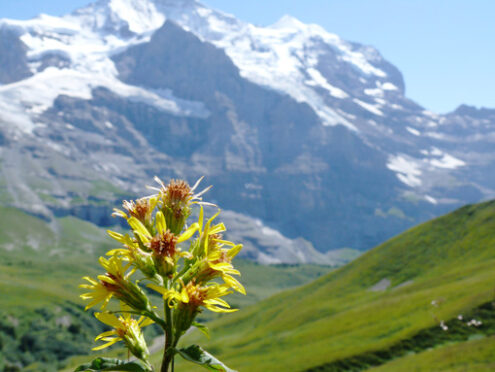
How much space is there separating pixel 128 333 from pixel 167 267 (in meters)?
1.29

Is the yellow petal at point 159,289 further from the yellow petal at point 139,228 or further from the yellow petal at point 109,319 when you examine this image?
the yellow petal at point 109,319

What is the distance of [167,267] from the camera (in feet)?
16.1

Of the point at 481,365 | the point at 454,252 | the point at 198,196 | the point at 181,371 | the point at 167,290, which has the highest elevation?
the point at 454,252

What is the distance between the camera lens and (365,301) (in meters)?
145

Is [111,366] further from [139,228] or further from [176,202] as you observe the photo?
[176,202]

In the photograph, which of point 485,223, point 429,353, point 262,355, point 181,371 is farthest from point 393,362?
point 485,223

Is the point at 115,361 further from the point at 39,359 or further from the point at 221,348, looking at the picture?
the point at 39,359

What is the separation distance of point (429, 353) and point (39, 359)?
171482mm

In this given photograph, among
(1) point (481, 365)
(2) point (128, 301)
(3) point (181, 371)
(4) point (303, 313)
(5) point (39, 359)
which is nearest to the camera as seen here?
(2) point (128, 301)

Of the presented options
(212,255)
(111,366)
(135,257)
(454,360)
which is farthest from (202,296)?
(454,360)

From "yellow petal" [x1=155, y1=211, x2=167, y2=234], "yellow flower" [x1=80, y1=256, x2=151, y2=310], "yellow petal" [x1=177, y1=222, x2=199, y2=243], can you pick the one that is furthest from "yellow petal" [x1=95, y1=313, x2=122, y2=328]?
"yellow petal" [x1=177, y1=222, x2=199, y2=243]

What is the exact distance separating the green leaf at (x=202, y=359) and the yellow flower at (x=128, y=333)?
0.97 metres

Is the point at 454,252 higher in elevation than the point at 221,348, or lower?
higher

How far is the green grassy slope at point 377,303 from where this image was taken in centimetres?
9694
